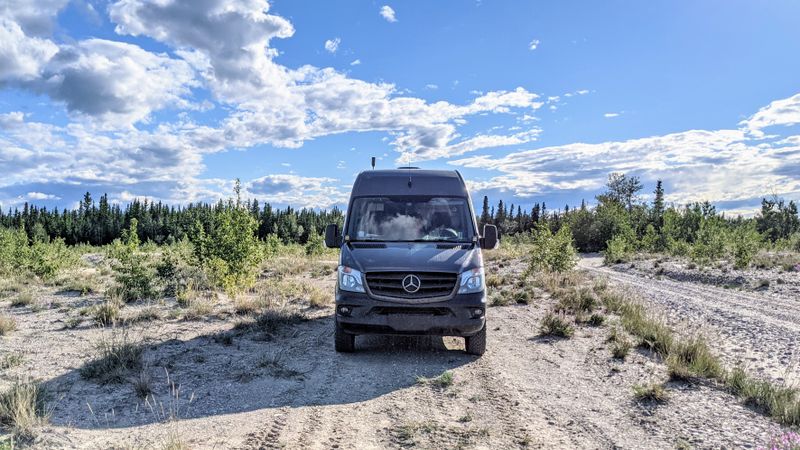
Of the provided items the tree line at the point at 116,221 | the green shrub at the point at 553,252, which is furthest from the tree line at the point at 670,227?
the tree line at the point at 116,221

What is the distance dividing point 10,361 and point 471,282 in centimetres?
664

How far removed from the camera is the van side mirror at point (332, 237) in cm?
818

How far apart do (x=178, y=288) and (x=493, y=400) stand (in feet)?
34.7

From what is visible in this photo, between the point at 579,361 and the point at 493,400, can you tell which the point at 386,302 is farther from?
the point at 579,361

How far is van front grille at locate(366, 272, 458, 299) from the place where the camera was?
7.09 metres

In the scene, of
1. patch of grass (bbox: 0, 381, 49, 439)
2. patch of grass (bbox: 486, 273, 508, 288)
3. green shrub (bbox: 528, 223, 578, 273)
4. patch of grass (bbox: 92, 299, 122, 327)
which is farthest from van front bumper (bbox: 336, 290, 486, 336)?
green shrub (bbox: 528, 223, 578, 273)

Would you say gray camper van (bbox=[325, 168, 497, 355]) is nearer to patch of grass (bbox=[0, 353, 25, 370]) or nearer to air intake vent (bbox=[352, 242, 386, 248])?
air intake vent (bbox=[352, 242, 386, 248])

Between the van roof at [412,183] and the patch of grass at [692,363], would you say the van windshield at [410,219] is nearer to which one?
the van roof at [412,183]

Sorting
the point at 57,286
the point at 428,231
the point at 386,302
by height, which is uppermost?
the point at 428,231

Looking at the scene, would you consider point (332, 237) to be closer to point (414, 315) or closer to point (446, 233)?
point (446, 233)

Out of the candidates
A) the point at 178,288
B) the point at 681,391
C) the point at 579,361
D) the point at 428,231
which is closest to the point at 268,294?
the point at 178,288

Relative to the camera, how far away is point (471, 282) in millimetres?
7203

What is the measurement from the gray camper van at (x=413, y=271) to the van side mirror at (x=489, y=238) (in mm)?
17

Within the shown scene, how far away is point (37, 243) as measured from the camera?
17969 millimetres
